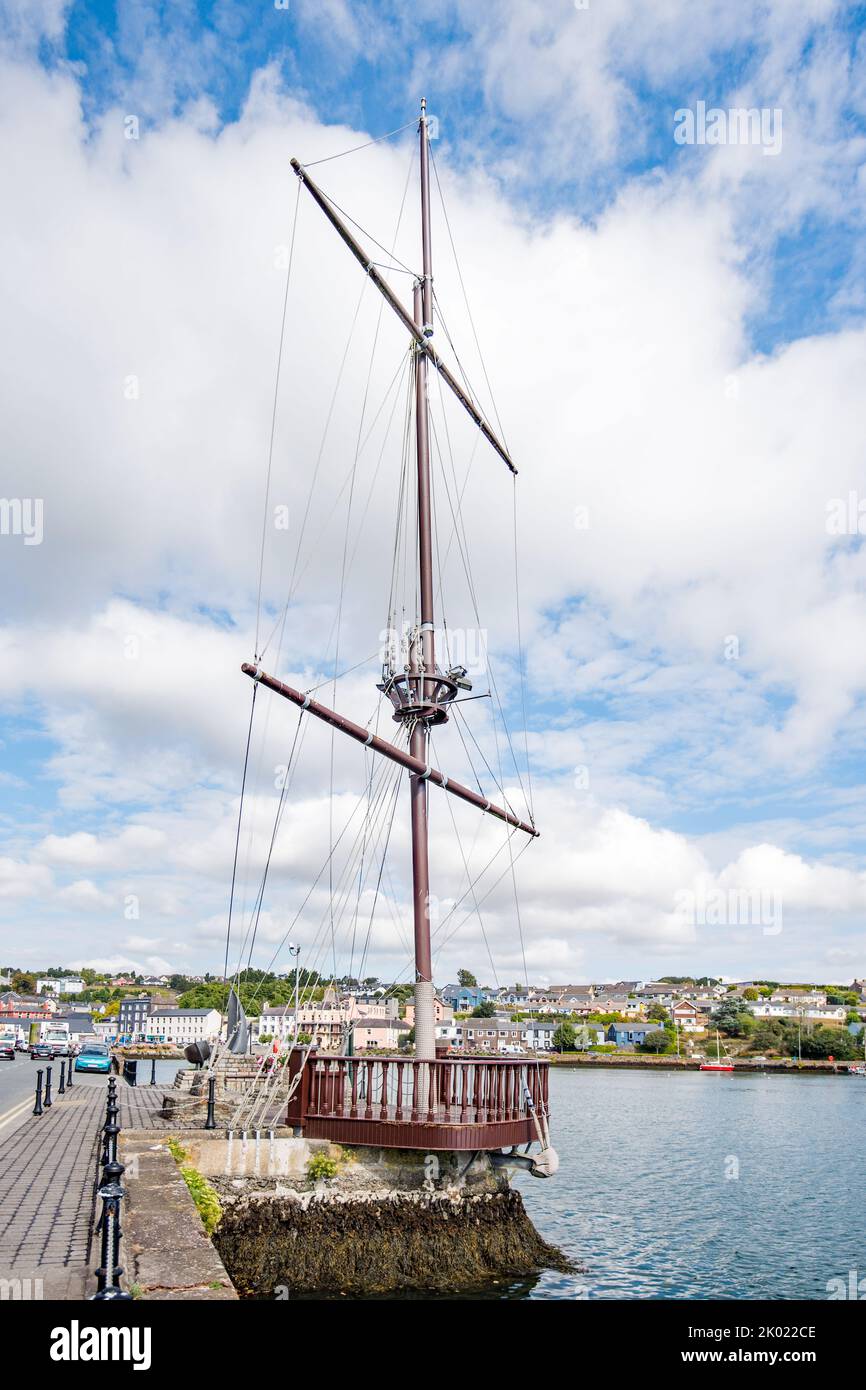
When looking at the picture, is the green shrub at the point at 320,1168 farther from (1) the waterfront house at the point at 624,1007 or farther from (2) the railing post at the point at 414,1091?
(1) the waterfront house at the point at 624,1007

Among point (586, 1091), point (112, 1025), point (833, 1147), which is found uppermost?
point (833, 1147)

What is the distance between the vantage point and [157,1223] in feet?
29.1

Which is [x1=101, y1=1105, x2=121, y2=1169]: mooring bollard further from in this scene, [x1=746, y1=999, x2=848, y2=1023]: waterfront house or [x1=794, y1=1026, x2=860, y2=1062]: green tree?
[x1=746, y1=999, x2=848, y2=1023]: waterfront house

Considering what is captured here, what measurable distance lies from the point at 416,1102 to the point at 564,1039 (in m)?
141

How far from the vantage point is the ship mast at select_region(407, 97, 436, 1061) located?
16.4 m

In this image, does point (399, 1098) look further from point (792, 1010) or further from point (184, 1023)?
point (792, 1010)

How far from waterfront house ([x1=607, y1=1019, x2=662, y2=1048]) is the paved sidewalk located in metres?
150

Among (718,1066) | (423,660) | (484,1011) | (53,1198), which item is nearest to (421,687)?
(423,660)

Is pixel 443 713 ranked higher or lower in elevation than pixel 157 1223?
higher

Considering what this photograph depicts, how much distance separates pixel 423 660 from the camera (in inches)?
745

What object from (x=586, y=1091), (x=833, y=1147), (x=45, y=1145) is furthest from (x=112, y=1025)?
(x=45, y=1145)

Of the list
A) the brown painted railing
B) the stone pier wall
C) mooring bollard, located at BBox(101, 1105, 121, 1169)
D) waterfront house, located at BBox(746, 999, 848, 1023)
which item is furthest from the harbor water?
waterfront house, located at BBox(746, 999, 848, 1023)
